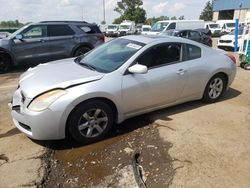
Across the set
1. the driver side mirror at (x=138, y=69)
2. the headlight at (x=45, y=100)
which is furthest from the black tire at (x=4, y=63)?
the driver side mirror at (x=138, y=69)

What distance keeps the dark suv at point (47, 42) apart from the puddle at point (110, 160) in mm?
6316

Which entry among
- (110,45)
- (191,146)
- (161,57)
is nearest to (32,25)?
A: (110,45)

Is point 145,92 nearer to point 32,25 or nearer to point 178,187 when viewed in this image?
point 178,187

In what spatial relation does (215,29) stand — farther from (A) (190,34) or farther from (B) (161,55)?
(B) (161,55)

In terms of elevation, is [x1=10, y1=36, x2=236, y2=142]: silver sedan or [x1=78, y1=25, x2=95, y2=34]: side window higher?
[x1=78, y1=25, x2=95, y2=34]: side window

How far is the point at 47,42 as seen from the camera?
33.3 ft

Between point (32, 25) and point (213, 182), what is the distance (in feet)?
27.5

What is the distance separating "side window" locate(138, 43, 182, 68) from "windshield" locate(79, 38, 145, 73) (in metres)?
0.20

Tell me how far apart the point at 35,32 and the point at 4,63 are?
1479 mm

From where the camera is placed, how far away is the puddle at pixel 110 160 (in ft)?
11.4

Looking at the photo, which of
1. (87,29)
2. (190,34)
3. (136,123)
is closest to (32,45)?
(87,29)

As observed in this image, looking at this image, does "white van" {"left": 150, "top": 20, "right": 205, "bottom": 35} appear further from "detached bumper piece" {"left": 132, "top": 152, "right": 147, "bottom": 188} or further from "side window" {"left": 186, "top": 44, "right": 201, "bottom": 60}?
"detached bumper piece" {"left": 132, "top": 152, "right": 147, "bottom": 188}

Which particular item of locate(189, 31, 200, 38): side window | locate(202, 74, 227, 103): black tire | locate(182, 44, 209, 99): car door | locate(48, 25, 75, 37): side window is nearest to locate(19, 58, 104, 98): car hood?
locate(182, 44, 209, 99): car door

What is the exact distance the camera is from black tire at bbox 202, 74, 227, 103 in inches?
230
